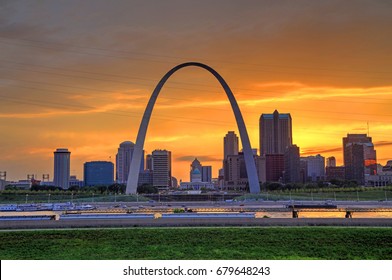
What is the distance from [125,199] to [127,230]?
128 feet

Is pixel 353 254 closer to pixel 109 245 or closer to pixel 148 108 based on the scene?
pixel 109 245

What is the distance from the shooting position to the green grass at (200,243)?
2016 centimetres

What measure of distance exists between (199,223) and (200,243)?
12.1 ft

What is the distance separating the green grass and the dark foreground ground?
5.07 ft

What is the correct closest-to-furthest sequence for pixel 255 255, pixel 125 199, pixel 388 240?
1. pixel 255 255
2. pixel 388 240
3. pixel 125 199

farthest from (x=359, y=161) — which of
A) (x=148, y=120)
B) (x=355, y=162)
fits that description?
(x=148, y=120)

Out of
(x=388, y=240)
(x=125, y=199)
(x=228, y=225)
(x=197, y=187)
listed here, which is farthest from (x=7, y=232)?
(x=197, y=187)

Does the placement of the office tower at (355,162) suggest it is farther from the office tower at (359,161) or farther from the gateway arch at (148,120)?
the gateway arch at (148,120)

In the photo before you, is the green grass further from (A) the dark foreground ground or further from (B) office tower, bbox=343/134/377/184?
(B) office tower, bbox=343/134/377/184

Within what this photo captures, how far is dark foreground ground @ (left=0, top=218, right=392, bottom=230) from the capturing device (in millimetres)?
24859

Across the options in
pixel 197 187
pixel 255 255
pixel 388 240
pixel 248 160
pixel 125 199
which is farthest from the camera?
pixel 197 187

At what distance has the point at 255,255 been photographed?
20.1 metres

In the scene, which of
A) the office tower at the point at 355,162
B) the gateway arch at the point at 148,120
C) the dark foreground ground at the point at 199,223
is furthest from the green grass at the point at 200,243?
the office tower at the point at 355,162

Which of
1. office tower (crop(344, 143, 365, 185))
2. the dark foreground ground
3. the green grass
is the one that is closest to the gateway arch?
the dark foreground ground
